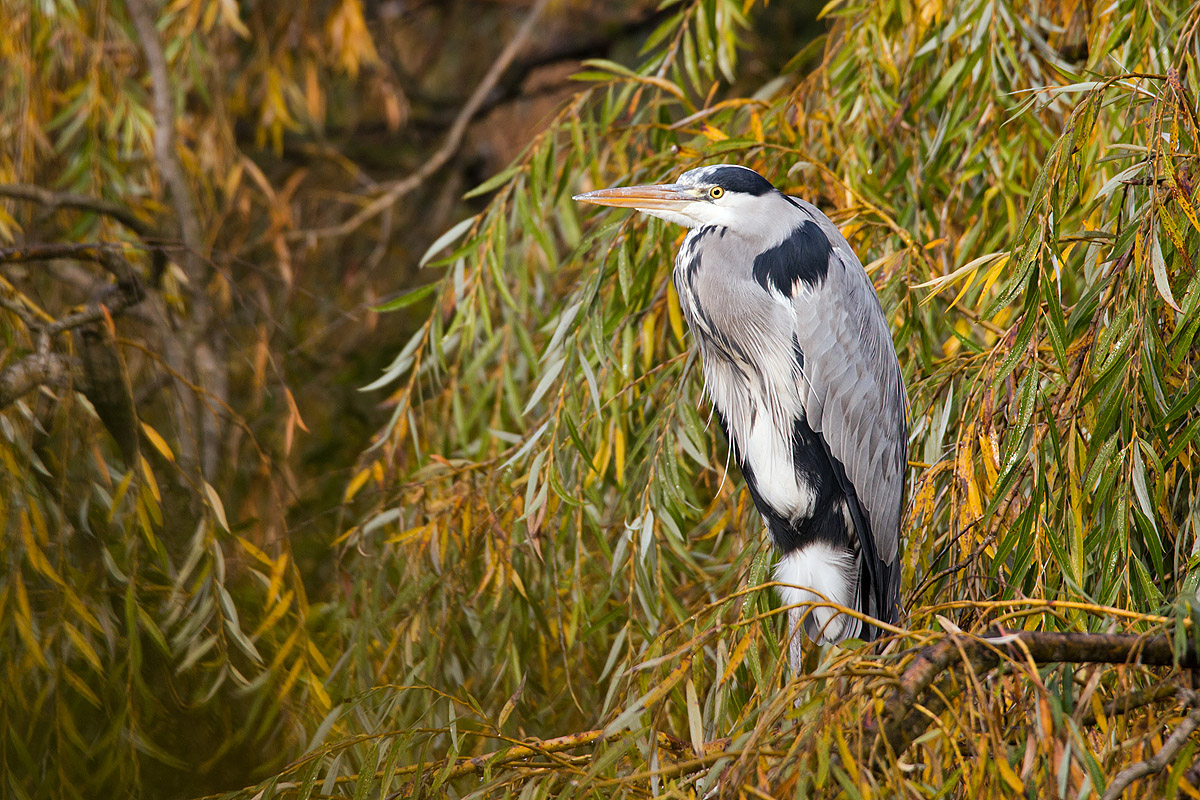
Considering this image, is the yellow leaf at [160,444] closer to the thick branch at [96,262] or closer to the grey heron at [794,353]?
the thick branch at [96,262]

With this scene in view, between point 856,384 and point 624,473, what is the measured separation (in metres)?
0.38

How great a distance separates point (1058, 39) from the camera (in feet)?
6.10

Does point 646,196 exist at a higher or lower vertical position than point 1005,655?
higher

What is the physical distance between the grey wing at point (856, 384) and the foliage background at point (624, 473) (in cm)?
4

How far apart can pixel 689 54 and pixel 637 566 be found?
3.01ft

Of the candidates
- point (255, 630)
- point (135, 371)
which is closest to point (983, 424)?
point (255, 630)

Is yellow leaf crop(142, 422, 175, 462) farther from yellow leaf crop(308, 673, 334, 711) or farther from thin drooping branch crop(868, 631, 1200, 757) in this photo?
thin drooping branch crop(868, 631, 1200, 757)

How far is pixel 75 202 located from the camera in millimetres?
2000

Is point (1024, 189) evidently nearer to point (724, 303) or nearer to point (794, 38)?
point (724, 303)

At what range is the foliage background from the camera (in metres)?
1.03

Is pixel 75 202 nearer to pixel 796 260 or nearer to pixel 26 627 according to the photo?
pixel 26 627

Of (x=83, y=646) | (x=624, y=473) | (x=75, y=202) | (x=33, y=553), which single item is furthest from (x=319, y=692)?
(x=75, y=202)

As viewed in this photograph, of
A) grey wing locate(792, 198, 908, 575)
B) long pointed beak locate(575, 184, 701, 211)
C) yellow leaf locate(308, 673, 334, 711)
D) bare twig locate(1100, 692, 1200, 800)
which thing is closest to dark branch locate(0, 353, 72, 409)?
yellow leaf locate(308, 673, 334, 711)

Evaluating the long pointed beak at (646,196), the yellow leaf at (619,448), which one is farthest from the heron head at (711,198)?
the yellow leaf at (619,448)
